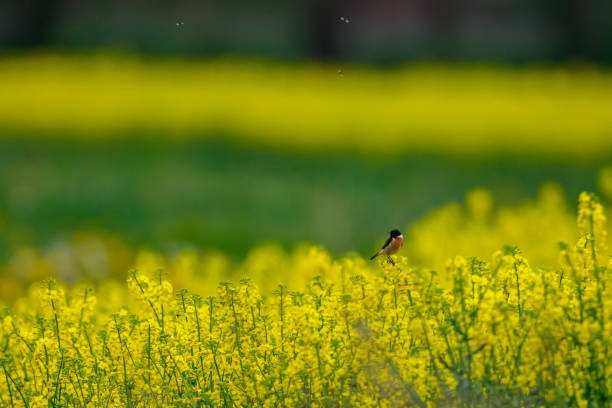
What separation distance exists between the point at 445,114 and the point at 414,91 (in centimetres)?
161

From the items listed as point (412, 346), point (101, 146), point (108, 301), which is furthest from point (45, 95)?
point (412, 346)

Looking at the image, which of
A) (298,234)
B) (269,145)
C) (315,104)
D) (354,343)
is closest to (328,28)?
(315,104)

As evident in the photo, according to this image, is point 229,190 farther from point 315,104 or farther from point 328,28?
point 328,28

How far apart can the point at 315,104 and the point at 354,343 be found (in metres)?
12.3

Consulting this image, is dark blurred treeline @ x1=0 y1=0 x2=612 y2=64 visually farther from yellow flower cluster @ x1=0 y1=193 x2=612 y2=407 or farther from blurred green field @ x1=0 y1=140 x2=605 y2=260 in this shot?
yellow flower cluster @ x1=0 y1=193 x2=612 y2=407

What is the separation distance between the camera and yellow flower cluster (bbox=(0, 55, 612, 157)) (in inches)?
581

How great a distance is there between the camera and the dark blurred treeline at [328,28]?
18.8 m

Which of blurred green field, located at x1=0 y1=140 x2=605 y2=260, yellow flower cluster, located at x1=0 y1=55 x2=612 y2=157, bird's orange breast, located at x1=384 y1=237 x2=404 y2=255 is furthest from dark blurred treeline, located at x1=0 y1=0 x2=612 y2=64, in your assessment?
bird's orange breast, located at x1=384 y1=237 x2=404 y2=255

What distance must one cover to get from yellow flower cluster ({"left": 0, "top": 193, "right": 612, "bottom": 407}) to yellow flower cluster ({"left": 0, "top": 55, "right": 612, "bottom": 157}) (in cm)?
965

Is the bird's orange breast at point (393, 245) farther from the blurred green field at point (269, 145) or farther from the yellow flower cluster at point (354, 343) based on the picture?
the blurred green field at point (269, 145)

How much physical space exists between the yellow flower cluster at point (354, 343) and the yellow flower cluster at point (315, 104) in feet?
31.7

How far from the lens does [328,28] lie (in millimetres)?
19078

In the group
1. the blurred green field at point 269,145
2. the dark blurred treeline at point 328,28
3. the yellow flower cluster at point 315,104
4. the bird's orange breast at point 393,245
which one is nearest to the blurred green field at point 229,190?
the blurred green field at point 269,145

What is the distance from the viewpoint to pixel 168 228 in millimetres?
11164
